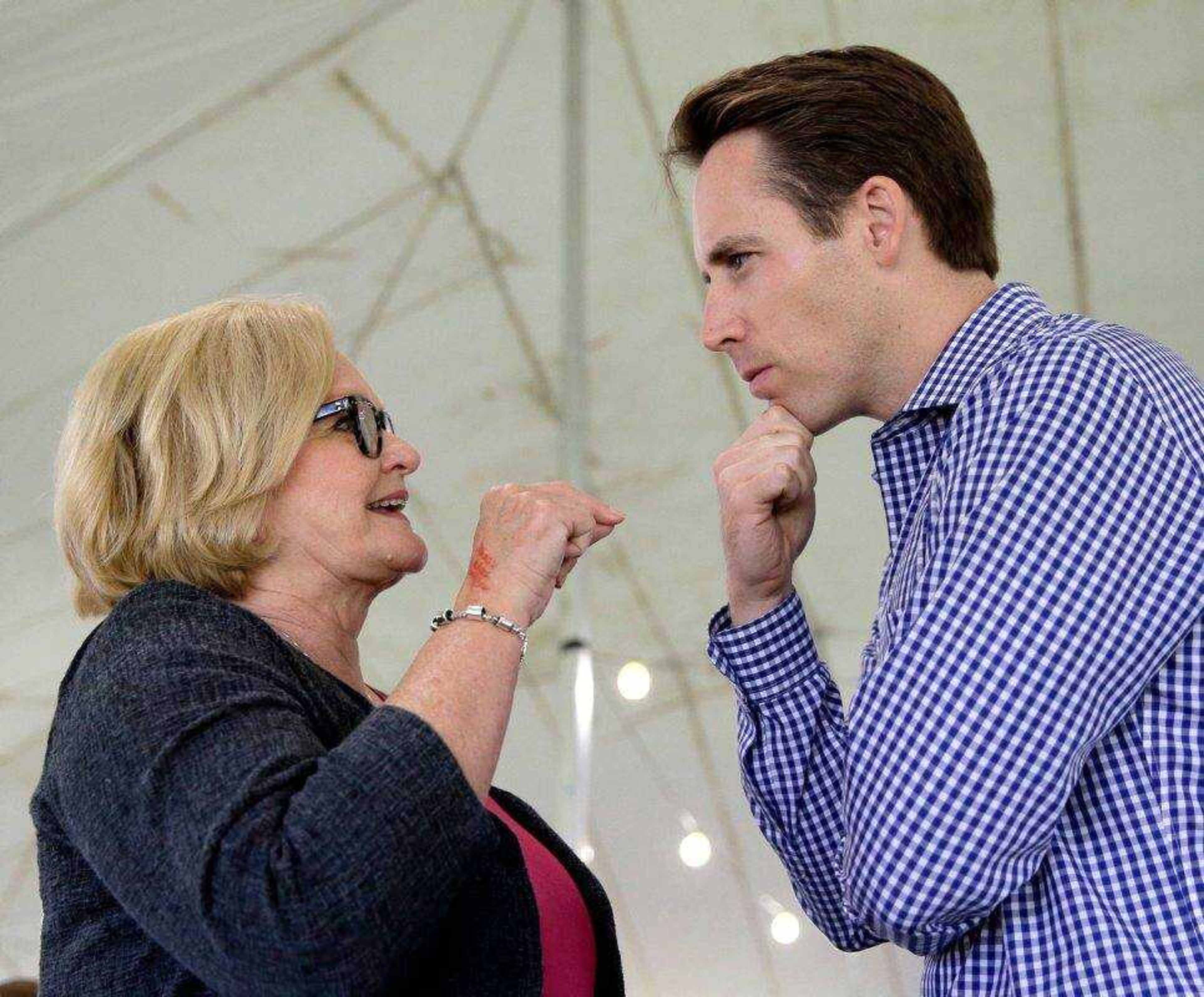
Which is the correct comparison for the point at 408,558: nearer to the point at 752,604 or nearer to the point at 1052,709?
the point at 752,604

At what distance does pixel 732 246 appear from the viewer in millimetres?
2062

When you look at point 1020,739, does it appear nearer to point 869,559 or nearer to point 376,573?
point 376,573

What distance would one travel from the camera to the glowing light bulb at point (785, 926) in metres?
10.5

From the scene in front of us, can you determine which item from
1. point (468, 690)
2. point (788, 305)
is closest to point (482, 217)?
point (788, 305)

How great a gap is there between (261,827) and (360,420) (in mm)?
765

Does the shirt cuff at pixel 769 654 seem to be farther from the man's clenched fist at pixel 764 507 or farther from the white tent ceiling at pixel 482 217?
the white tent ceiling at pixel 482 217

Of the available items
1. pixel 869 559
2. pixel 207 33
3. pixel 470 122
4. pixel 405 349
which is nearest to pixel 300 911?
pixel 207 33

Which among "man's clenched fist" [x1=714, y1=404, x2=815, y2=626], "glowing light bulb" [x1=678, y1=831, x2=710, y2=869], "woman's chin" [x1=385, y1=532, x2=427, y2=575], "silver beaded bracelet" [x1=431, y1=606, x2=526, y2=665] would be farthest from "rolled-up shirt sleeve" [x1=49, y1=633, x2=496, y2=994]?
"glowing light bulb" [x1=678, y1=831, x2=710, y2=869]

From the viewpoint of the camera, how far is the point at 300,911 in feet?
4.49

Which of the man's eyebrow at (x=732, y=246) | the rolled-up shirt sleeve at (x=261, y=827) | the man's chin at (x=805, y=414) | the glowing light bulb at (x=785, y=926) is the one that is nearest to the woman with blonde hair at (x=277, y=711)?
the rolled-up shirt sleeve at (x=261, y=827)

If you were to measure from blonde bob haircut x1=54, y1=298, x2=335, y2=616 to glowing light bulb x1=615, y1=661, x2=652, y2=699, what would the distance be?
6.74 meters

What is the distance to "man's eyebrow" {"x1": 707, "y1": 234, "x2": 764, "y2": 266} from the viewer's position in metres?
2.05

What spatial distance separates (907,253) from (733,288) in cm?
24

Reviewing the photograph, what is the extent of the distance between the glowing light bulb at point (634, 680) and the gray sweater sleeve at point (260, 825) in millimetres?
7095
